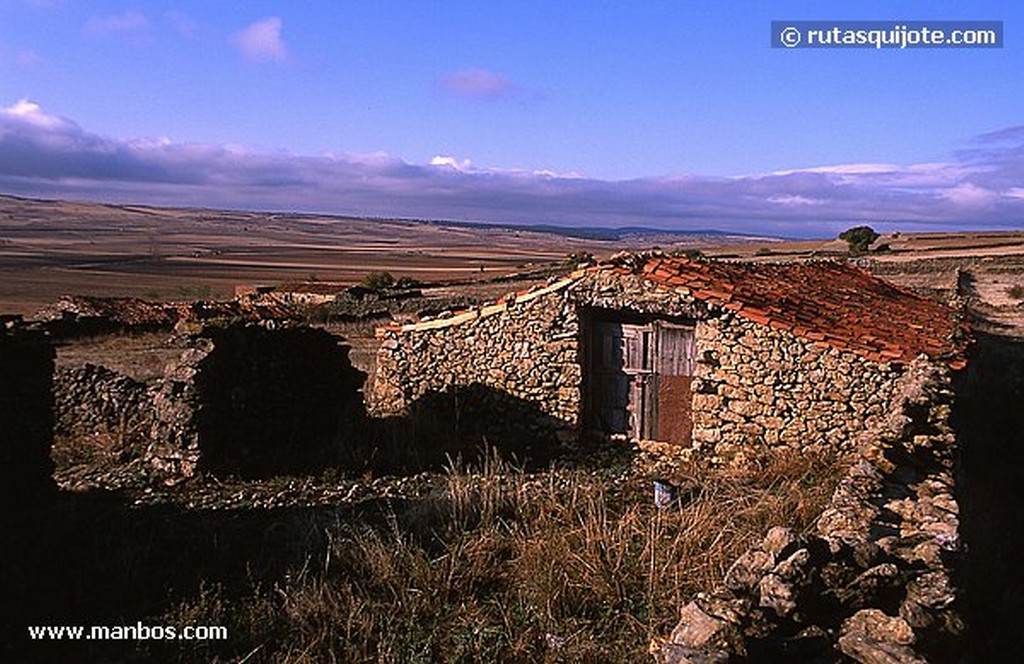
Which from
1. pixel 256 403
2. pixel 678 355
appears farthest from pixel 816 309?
pixel 256 403

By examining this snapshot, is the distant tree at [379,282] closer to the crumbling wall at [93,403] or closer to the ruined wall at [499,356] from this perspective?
the crumbling wall at [93,403]

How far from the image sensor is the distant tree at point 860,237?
6391 cm

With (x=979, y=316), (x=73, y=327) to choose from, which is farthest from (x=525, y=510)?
(x=73, y=327)

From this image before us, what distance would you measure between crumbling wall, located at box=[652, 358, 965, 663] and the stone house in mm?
5558

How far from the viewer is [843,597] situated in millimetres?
4059

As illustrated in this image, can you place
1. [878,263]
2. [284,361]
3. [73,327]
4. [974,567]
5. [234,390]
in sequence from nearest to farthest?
[974,567] < [234,390] < [284,361] < [73,327] < [878,263]

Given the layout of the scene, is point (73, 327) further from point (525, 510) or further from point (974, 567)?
point (974, 567)

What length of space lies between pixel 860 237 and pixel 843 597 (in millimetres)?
67570

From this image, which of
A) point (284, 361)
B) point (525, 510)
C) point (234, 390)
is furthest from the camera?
point (284, 361)

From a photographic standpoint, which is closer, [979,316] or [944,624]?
[944,624]

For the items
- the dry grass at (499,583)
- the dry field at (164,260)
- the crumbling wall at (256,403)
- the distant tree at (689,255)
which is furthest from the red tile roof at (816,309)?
the dry field at (164,260)

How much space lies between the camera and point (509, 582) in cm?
624

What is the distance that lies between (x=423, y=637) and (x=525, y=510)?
2289mm

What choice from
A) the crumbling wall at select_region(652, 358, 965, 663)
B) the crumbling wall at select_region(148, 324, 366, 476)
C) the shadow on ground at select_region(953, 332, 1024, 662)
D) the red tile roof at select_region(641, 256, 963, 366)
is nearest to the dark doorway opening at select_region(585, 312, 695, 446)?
the red tile roof at select_region(641, 256, 963, 366)
